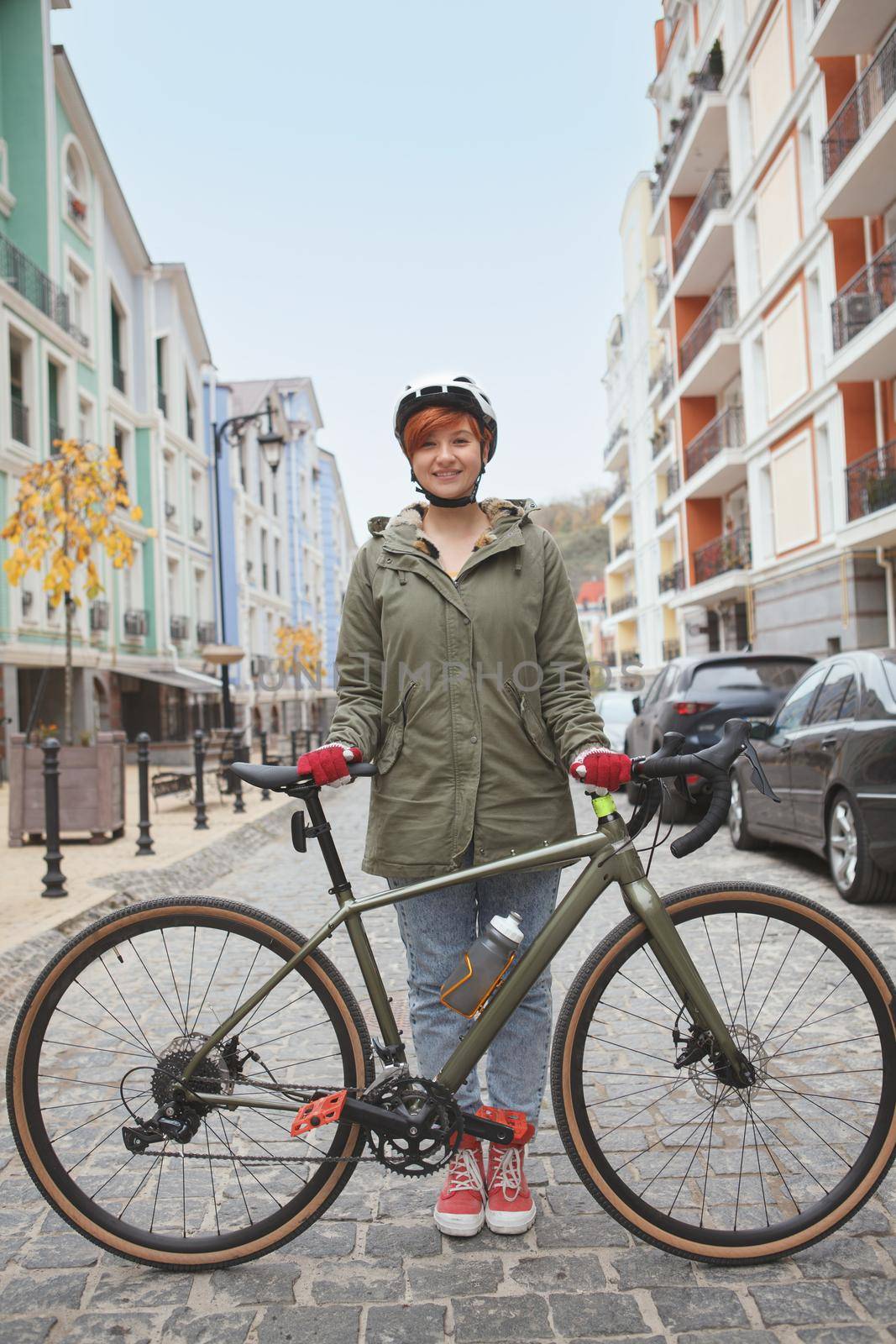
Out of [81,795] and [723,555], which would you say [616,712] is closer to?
[81,795]

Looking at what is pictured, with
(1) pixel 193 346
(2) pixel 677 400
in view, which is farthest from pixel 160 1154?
(1) pixel 193 346

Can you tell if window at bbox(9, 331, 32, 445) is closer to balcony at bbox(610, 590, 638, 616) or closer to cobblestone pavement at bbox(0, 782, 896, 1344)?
cobblestone pavement at bbox(0, 782, 896, 1344)

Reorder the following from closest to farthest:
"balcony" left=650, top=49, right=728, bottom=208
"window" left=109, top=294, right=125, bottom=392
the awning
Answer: "balcony" left=650, top=49, right=728, bottom=208
the awning
"window" left=109, top=294, right=125, bottom=392

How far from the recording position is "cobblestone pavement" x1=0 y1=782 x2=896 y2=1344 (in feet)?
7.44

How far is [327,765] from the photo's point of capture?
2.55 m

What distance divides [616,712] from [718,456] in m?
11.2

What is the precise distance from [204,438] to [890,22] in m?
27.4

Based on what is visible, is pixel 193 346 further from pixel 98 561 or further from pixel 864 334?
pixel 864 334

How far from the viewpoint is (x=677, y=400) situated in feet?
108

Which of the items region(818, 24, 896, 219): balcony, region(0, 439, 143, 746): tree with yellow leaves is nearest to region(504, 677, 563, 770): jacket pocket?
region(0, 439, 143, 746): tree with yellow leaves

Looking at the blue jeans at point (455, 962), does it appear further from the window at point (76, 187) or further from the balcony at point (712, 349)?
the window at point (76, 187)

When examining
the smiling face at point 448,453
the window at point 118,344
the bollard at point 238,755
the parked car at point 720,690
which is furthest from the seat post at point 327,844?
the window at point 118,344

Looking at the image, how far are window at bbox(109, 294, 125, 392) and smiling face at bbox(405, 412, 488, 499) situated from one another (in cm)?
3029

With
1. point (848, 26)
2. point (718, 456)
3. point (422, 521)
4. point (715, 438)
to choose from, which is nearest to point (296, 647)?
point (715, 438)
